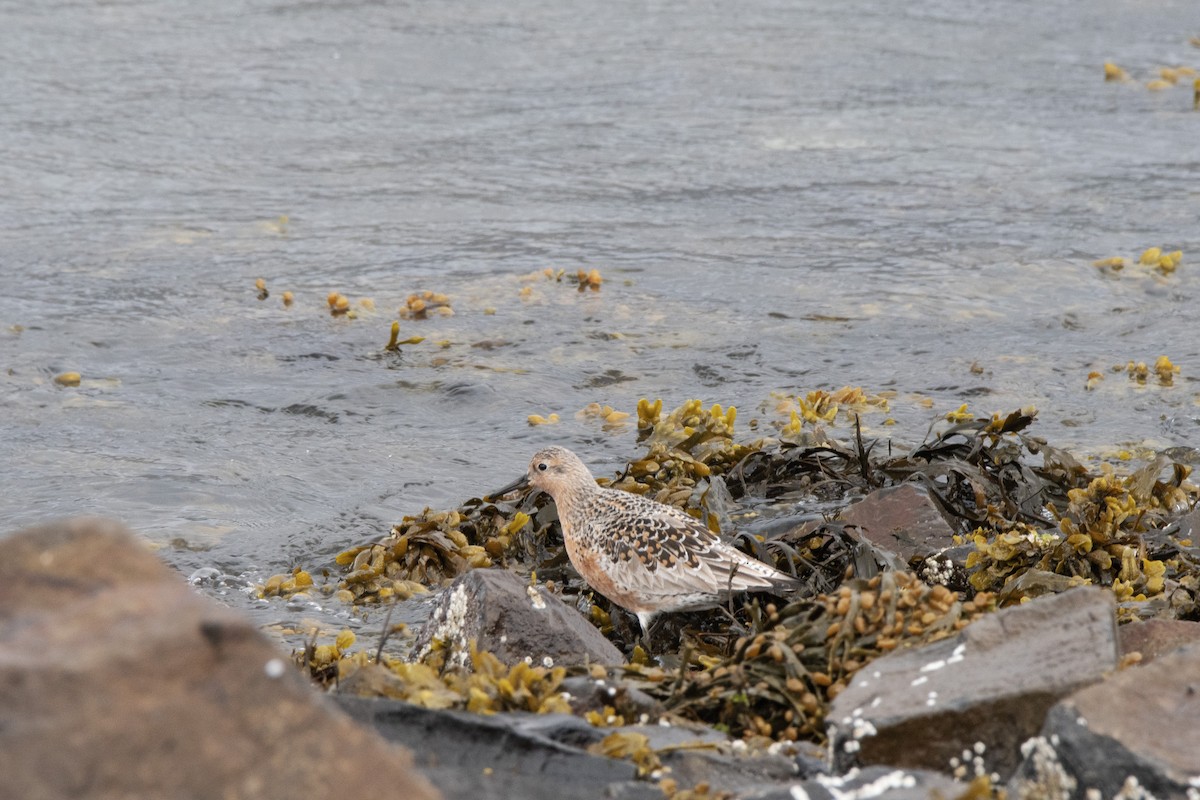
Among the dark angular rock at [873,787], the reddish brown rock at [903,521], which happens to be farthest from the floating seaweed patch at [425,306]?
the dark angular rock at [873,787]

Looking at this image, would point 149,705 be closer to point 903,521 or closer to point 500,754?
point 500,754

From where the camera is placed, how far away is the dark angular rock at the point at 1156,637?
4113 mm

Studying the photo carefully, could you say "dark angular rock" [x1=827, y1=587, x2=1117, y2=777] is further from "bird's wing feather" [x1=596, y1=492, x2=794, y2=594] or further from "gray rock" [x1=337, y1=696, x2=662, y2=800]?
"bird's wing feather" [x1=596, y1=492, x2=794, y2=594]

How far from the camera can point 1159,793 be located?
2879mm

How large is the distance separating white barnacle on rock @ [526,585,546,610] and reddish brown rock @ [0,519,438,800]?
2.10 meters

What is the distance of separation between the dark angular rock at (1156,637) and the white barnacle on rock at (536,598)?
1743 millimetres

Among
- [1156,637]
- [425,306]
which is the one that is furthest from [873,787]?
[425,306]

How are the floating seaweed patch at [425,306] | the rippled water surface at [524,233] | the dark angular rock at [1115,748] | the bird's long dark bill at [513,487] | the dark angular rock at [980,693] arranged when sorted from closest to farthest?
1. the dark angular rock at [1115,748]
2. the dark angular rock at [980,693]
3. the bird's long dark bill at [513,487]
4. the rippled water surface at [524,233]
5. the floating seaweed patch at [425,306]

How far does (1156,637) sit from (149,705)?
9.88 ft

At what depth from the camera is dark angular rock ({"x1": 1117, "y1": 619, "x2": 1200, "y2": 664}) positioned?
4.11 m

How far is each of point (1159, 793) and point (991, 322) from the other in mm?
7115

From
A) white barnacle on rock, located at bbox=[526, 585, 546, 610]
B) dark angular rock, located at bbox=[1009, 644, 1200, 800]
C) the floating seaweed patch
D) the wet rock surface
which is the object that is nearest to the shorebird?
white barnacle on rock, located at bbox=[526, 585, 546, 610]

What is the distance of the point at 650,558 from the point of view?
529 centimetres

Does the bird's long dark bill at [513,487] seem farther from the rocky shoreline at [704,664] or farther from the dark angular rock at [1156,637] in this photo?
the dark angular rock at [1156,637]
